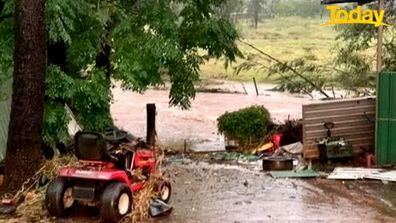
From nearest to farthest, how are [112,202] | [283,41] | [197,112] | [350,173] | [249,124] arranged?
[112,202]
[350,173]
[249,124]
[197,112]
[283,41]

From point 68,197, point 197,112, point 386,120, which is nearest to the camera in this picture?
point 68,197

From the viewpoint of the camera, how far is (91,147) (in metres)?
6.04

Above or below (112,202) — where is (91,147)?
above

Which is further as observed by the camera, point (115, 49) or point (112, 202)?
point (115, 49)

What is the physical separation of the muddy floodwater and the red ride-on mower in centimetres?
433

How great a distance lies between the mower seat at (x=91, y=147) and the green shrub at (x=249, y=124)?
6.00 meters

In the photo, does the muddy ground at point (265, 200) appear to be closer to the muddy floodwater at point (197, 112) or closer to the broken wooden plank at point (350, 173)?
the broken wooden plank at point (350, 173)

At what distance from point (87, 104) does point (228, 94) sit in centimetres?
2392

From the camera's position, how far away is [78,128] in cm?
932

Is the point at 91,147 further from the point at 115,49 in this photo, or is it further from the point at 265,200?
the point at 115,49

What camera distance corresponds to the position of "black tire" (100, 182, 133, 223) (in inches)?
233

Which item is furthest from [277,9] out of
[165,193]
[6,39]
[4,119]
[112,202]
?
[112,202]

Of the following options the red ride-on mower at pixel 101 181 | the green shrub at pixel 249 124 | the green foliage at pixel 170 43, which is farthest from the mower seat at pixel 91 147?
the green shrub at pixel 249 124

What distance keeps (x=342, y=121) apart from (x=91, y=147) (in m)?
5.57
